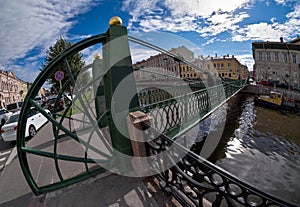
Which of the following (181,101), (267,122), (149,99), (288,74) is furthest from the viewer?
(288,74)

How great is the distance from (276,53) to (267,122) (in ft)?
118

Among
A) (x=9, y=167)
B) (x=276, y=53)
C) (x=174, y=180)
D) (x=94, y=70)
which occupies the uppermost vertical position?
(x=276, y=53)

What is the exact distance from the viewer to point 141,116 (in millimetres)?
2727

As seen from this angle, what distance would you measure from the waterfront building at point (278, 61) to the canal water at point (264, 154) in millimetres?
31904

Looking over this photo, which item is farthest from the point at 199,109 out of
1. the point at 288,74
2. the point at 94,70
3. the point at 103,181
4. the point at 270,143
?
the point at 288,74

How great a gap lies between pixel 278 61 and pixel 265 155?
42.3 m

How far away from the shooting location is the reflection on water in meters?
6.59

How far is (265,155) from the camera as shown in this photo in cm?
897

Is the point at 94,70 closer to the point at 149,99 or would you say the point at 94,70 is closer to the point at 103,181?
the point at 149,99

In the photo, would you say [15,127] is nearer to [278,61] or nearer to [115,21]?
[115,21]

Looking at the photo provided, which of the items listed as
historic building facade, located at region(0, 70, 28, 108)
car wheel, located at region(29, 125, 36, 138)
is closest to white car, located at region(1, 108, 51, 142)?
car wheel, located at region(29, 125, 36, 138)

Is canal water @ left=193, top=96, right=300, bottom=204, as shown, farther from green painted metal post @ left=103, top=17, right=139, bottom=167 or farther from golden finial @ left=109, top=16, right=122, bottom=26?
golden finial @ left=109, top=16, right=122, bottom=26

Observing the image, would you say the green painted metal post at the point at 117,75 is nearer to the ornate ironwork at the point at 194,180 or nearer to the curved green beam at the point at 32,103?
the curved green beam at the point at 32,103

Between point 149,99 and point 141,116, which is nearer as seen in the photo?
point 141,116
